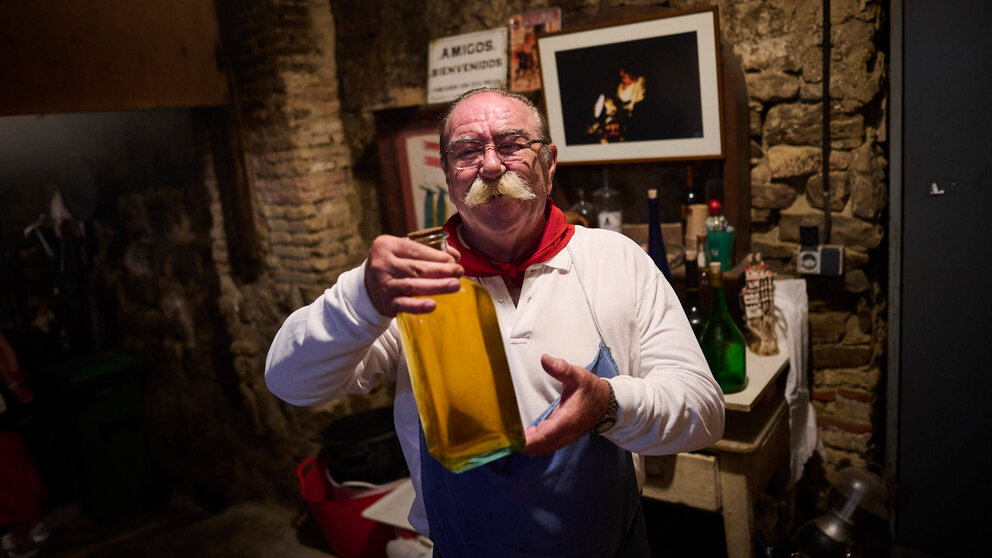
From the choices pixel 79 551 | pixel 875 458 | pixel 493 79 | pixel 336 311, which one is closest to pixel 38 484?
pixel 79 551

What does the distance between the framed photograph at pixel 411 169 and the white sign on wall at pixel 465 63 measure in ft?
0.49

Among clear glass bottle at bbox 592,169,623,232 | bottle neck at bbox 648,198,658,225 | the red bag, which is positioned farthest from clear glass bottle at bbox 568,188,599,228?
the red bag

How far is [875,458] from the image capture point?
2531 millimetres

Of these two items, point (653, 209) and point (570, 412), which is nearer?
point (570, 412)

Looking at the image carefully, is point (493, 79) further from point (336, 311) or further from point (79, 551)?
point (79, 551)

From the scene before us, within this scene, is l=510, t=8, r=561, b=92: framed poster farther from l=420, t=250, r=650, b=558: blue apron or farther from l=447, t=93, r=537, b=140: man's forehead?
l=420, t=250, r=650, b=558: blue apron

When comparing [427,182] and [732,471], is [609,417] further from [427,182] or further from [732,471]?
[427,182]

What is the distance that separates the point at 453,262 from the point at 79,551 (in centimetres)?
364

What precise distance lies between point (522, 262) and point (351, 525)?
6.90 ft

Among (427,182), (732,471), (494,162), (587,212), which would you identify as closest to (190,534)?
(427,182)

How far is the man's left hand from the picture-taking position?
101cm

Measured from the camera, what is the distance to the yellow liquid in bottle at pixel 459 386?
0.98 metres

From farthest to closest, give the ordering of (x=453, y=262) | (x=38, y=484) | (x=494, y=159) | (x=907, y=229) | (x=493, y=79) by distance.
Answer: (x=38, y=484) → (x=493, y=79) → (x=907, y=229) → (x=494, y=159) → (x=453, y=262)

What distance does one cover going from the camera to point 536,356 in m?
1.27
